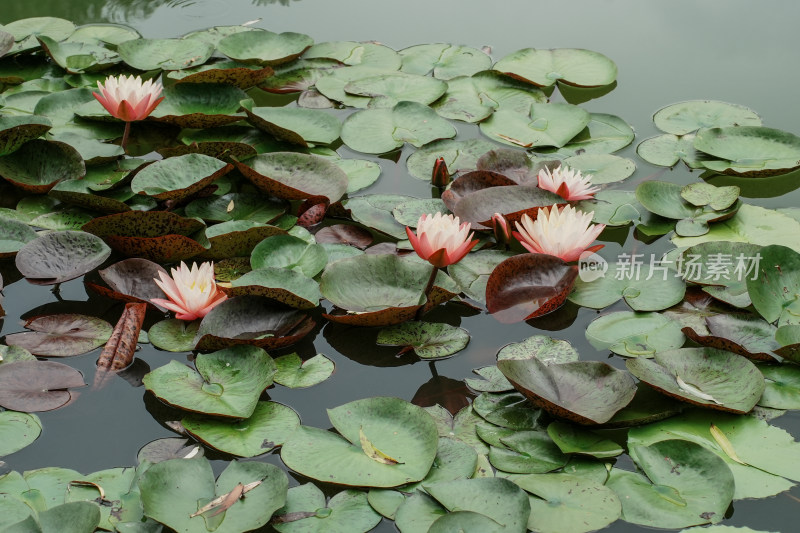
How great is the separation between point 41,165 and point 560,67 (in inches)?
90.3

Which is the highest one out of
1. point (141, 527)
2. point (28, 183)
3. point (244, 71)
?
point (244, 71)

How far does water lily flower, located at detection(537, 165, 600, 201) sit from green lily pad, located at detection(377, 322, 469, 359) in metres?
0.73

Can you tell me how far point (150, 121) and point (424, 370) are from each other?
186 centimetres

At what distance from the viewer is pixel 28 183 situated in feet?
9.53

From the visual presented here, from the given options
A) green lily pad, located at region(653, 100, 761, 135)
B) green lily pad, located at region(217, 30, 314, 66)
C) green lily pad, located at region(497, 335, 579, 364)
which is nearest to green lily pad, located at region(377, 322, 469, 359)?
green lily pad, located at region(497, 335, 579, 364)

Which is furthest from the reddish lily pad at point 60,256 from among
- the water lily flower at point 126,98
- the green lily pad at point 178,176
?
the water lily flower at point 126,98

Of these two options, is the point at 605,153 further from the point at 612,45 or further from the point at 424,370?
the point at 424,370

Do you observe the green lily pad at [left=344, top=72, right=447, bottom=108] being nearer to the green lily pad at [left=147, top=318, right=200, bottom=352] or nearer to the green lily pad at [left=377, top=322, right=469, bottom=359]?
the green lily pad at [left=377, top=322, right=469, bottom=359]

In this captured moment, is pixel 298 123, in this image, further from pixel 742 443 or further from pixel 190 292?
pixel 742 443

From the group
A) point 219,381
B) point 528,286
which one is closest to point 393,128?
point 528,286

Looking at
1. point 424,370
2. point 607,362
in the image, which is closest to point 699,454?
point 607,362

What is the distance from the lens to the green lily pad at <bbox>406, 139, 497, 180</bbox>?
10.1 feet

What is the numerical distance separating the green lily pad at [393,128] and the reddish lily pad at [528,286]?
38.4 inches

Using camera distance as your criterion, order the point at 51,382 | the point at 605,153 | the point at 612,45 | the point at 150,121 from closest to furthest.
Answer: the point at 51,382 < the point at 605,153 < the point at 150,121 < the point at 612,45
